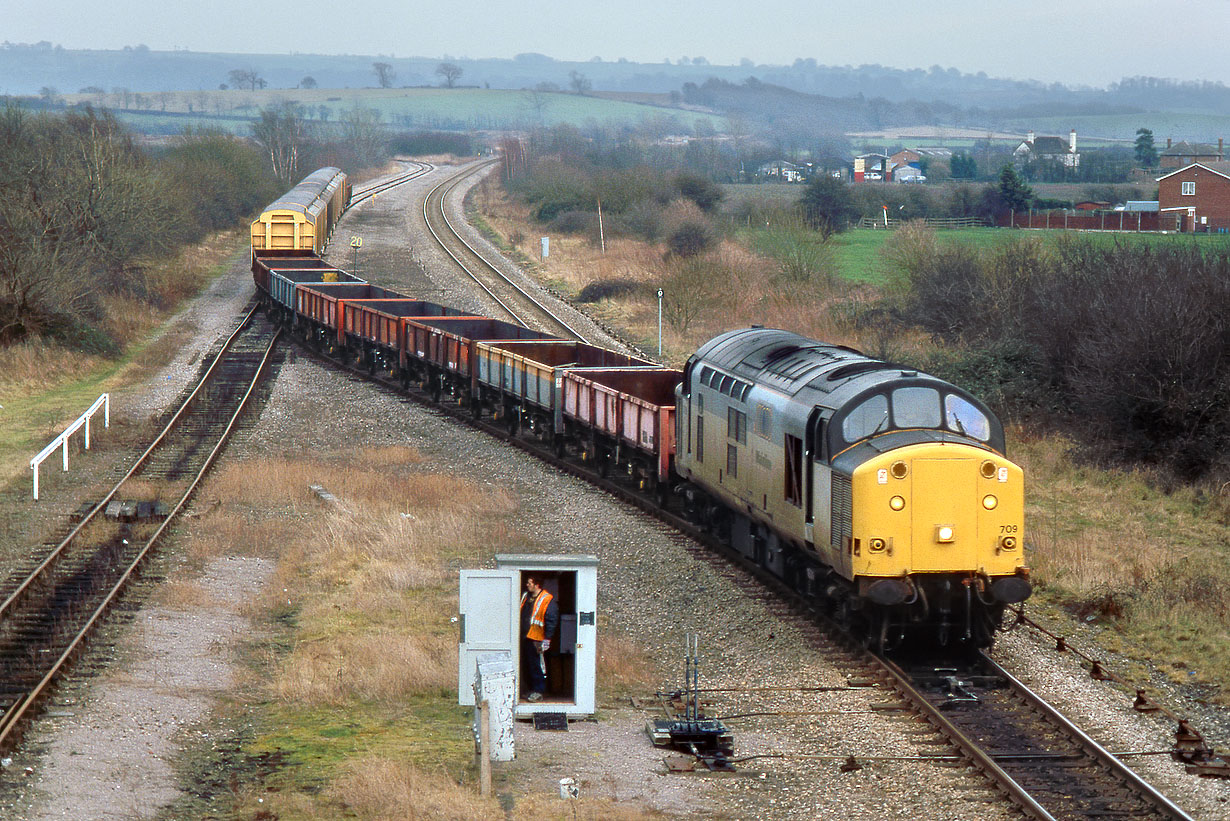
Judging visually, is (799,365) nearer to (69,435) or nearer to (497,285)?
(69,435)

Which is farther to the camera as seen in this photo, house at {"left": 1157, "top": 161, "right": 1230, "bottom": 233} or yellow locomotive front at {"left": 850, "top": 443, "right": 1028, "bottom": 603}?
house at {"left": 1157, "top": 161, "right": 1230, "bottom": 233}

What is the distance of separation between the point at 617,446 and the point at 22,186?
90.4ft

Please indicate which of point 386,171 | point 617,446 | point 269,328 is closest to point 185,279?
point 269,328

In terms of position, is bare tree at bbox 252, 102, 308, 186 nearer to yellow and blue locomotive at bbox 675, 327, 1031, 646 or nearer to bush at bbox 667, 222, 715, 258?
bush at bbox 667, 222, 715, 258

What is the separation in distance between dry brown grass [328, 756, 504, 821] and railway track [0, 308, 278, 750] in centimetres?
319

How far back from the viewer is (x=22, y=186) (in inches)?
1709

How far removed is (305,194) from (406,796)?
59.3m

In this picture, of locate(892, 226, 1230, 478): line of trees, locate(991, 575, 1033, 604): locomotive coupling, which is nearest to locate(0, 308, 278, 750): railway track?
locate(991, 575, 1033, 604): locomotive coupling

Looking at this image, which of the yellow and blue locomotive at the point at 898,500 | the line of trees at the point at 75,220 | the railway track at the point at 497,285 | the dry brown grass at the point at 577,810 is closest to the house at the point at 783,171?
the railway track at the point at 497,285

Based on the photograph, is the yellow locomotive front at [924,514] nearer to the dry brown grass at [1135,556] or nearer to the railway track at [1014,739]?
the railway track at [1014,739]

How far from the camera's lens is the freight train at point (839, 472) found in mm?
14219

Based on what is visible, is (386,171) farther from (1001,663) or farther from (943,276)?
(1001,663)

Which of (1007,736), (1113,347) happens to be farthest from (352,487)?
(1113,347)

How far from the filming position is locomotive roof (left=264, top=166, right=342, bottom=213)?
60.1 meters
